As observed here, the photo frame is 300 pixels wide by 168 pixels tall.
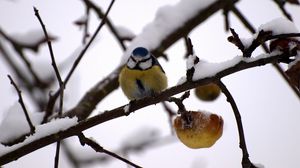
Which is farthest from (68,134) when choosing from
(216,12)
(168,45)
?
(216,12)

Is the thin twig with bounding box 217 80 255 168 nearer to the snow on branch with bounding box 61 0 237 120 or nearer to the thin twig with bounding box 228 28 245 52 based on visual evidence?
the thin twig with bounding box 228 28 245 52

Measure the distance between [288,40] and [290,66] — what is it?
0.09 metres

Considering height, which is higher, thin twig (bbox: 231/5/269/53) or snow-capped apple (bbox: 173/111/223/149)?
thin twig (bbox: 231/5/269/53)

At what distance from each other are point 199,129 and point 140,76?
0.87 m

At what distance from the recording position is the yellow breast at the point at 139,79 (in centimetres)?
235

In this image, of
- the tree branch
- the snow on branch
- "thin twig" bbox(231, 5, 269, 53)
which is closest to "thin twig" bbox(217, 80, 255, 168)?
the tree branch

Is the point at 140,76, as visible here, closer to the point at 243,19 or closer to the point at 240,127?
the point at 243,19

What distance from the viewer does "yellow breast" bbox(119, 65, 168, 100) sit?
2.35m

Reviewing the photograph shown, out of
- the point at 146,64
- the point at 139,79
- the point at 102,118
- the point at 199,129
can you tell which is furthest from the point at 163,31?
the point at 102,118

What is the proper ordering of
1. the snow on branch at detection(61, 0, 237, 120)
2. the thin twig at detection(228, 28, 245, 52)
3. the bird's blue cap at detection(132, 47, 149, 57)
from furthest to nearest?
the snow on branch at detection(61, 0, 237, 120)
the bird's blue cap at detection(132, 47, 149, 57)
the thin twig at detection(228, 28, 245, 52)

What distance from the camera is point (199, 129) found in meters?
1.56

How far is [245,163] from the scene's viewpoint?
113 cm

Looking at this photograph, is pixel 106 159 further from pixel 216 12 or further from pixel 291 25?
pixel 291 25

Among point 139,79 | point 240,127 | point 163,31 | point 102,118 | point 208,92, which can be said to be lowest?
point 240,127
